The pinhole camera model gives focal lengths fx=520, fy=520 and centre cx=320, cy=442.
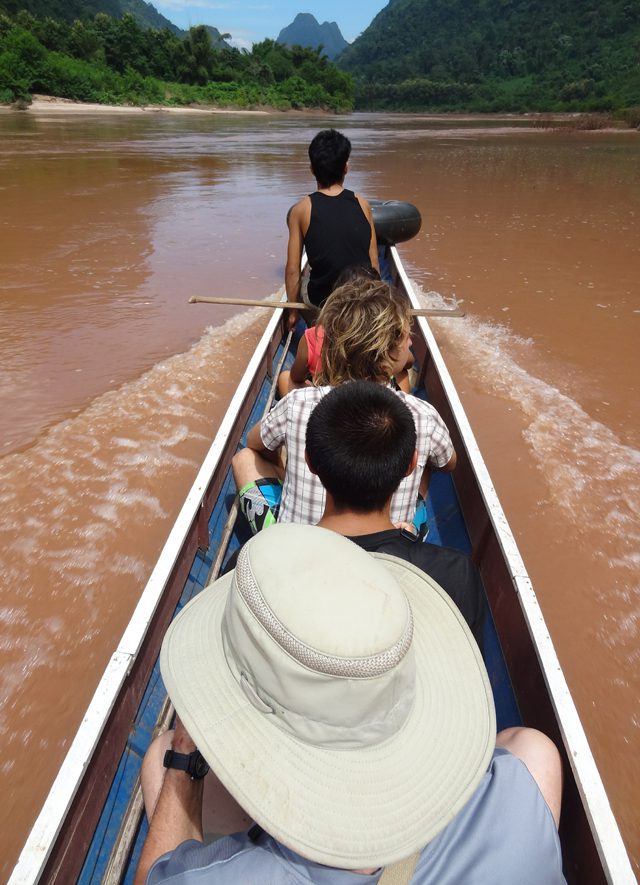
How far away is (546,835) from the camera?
2.93 feet

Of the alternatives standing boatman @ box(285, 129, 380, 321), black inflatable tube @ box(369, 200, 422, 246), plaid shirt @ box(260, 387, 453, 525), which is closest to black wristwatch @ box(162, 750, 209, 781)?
plaid shirt @ box(260, 387, 453, 525)

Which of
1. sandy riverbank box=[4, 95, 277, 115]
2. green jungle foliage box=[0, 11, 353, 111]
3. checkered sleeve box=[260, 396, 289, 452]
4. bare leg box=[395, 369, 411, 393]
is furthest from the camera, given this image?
green jungle foliage box=[0, 11, 353, 111]

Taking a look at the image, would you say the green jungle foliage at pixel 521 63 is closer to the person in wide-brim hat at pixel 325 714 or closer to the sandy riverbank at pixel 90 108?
the sandy riverbank at pixel 90 108


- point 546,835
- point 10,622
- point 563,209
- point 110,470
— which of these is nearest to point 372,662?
point 546,835

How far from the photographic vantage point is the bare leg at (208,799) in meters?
1.12

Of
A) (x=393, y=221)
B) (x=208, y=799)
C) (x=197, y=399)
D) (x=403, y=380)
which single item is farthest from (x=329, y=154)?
(x=393, y=221)

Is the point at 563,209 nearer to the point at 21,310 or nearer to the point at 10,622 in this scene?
the point at 21,310

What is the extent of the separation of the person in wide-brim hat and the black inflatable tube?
5.62 meters

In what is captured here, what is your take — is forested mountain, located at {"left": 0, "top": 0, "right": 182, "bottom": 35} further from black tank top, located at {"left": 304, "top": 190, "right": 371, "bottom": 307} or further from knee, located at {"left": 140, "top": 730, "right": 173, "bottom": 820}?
knee, located at {"left": 140, "top": 730, "right": 173, "bottom": 820}

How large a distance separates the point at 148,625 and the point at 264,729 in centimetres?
81

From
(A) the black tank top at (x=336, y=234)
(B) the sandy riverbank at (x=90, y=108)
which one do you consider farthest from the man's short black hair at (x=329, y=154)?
(B) the sandy riverbank at (x=90, y=108)

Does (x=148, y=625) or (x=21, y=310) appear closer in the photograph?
(x=148, y=625)

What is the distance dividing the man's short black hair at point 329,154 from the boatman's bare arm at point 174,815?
2.93 m

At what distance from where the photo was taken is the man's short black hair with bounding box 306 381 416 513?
1.28 meters
